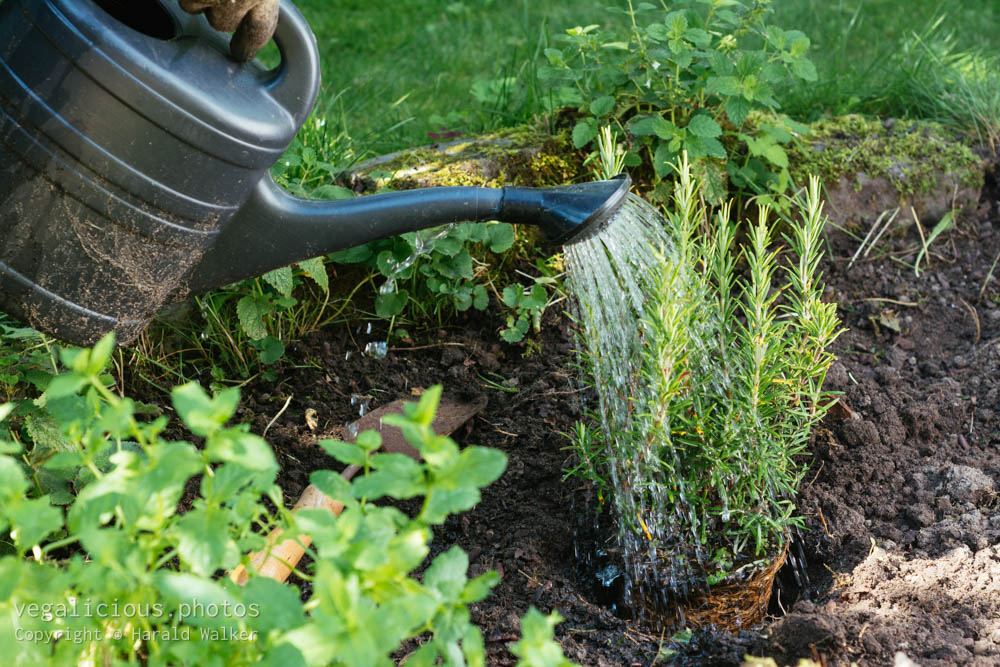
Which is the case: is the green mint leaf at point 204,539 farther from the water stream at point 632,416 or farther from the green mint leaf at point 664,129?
the green mint leaf at point 664,129

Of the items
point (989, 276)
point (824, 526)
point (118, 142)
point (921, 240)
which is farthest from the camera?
point (921, 240)

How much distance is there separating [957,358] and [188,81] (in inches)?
77.6

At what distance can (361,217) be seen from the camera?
1.64 metres

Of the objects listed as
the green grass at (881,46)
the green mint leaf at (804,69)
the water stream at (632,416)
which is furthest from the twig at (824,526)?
the green grass at (881,46)

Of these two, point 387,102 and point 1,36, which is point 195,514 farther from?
point 387,102

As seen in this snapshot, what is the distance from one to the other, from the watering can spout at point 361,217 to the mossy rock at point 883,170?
1392 mm

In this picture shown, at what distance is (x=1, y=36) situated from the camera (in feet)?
4.41

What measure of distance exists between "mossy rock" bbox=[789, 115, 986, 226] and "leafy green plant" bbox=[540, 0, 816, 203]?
23 centimetres

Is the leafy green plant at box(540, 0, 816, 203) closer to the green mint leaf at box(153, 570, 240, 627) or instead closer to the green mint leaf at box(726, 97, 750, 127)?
the green mint leaf at box(726, 97, 750, 127)

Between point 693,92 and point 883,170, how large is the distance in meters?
0.72

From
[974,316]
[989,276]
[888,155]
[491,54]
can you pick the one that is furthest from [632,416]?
[491,54]

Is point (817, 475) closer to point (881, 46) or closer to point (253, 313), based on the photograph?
point (253, 313)

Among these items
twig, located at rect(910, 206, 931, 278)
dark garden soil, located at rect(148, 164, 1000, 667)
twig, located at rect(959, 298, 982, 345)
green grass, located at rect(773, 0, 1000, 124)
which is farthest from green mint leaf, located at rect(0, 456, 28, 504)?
green grass, located at rect(773, 0, 1000, 124)

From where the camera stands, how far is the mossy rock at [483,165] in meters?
2.54
